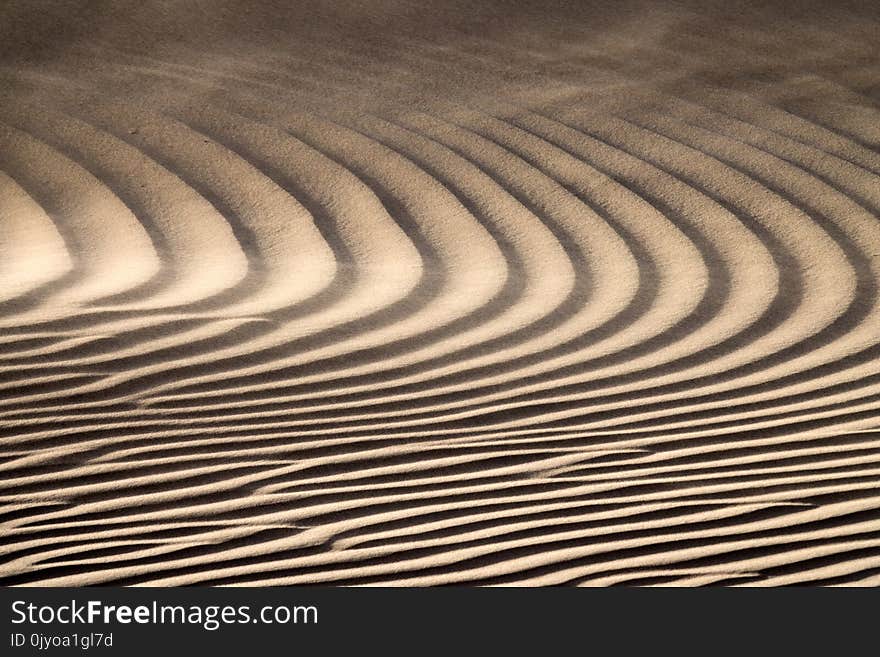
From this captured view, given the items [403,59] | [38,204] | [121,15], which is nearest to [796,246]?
[403,59]

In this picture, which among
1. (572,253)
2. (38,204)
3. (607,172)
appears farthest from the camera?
(607,172)

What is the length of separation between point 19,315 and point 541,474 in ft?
7.22

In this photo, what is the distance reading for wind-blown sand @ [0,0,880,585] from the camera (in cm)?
312

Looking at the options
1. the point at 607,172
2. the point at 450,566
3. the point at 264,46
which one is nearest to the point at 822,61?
the point at 607,172

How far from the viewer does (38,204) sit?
18.0 ft

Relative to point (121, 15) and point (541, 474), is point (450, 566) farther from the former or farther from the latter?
point (121, 15)

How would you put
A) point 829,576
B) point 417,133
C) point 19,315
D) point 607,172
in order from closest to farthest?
point 829,576 < point 19,315 < point 607,172 < point 417,133

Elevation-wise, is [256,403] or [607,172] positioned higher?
[607,172]

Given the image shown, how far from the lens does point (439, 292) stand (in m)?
4.56

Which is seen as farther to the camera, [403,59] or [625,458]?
[403,59]

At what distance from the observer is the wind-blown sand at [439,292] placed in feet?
10.2

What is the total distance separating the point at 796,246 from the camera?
5070mm

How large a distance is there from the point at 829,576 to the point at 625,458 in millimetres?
760

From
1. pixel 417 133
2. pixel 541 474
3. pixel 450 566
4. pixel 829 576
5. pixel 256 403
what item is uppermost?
pixel 417 133
